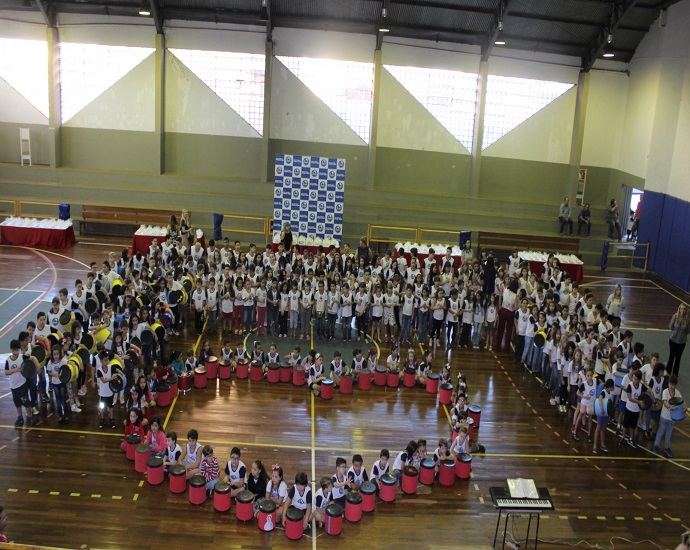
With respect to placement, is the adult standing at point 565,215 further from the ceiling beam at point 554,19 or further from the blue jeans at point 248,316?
the blue jeans at point 248,316

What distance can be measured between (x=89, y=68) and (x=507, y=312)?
2402cm

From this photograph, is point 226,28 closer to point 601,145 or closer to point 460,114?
point 460,114

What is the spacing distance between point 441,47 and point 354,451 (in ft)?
78.6

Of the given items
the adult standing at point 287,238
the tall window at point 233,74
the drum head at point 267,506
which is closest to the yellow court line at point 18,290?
the adult standing at point 287,238

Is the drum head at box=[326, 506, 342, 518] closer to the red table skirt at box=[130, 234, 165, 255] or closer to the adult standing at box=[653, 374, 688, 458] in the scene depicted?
the adult standing at box=[653, 374, 688, 458]

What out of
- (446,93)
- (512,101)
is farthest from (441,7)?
(512,101)

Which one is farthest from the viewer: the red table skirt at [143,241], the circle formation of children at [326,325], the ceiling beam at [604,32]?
the ceiling beam at [604,32]

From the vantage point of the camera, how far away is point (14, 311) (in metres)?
21.0

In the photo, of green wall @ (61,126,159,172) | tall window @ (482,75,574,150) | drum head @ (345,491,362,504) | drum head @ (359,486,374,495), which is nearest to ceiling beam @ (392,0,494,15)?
tall window @ (482,75,574,150)

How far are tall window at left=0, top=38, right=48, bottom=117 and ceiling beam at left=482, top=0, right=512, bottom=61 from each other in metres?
21.0

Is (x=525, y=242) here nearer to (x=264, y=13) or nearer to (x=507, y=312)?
(x=507, y=312)

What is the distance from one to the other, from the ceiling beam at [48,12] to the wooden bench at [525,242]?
22365mm

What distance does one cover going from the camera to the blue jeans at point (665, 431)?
1552cm

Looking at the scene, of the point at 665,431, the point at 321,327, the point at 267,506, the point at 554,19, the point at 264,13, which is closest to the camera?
the point at 267,506
